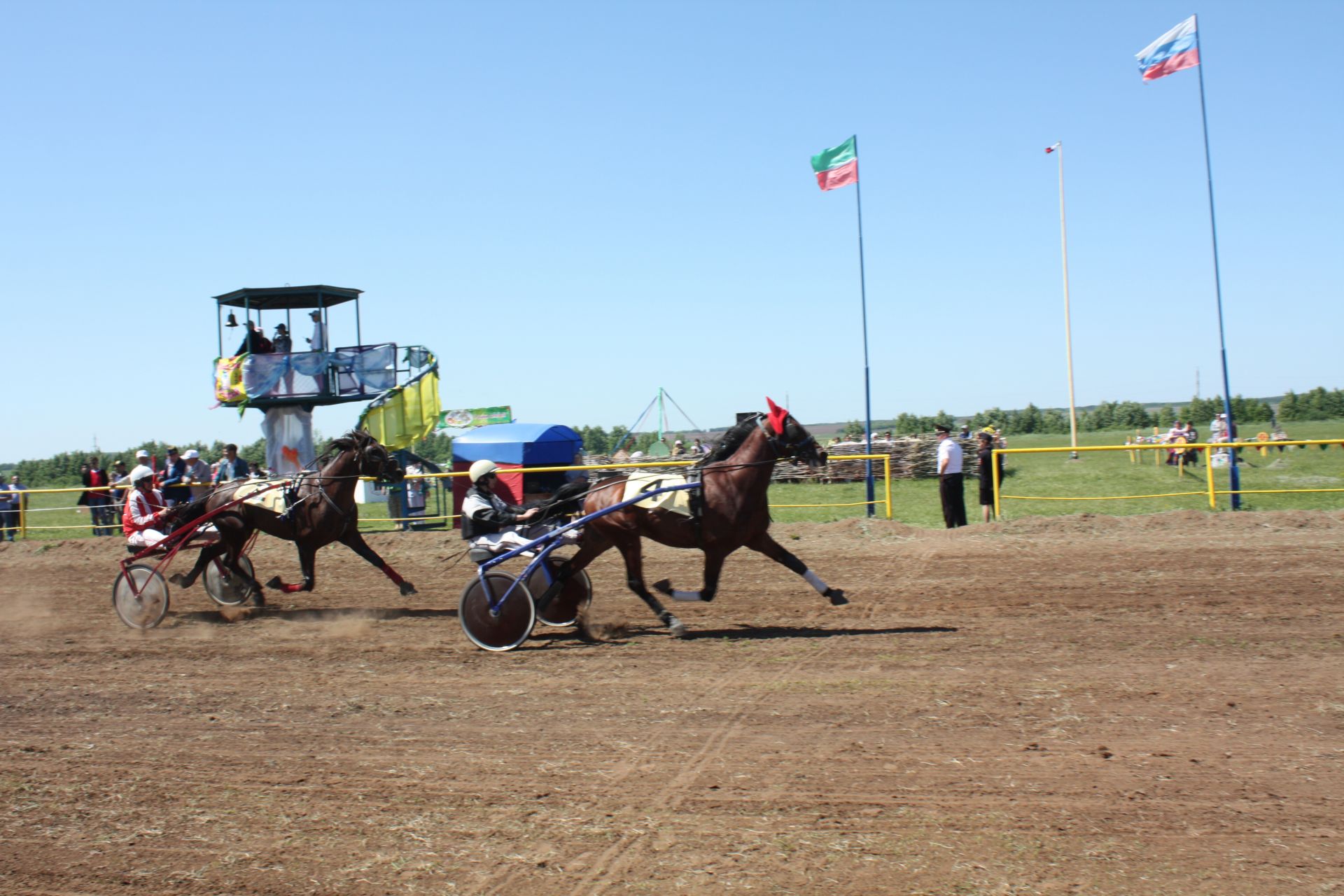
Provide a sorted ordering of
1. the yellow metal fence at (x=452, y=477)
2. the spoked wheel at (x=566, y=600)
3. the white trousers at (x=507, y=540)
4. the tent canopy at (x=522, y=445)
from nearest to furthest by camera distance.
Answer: the white trousers at (x=507, y=540) < the spoked wheel at (x=566, y=600) < the yellow metal fence at (x=452, y=477) < the tent canopy at (x=522, y=445)

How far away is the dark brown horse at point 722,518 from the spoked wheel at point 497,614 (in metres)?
0.70

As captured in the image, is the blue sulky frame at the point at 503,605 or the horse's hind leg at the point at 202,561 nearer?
the blue sulky frame at the point at 503,605

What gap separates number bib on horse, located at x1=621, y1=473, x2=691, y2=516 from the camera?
9664 millimetres

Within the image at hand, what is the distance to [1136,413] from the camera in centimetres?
7000

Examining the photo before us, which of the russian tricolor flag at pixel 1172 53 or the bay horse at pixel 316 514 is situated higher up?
the russian tricolor flag at pixel 1172 53

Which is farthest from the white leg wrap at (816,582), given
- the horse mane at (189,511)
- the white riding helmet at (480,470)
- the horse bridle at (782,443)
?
the horse mane at (189,511)

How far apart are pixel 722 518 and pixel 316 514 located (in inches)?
198

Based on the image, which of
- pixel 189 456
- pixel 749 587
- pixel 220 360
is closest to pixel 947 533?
pixel 749 587

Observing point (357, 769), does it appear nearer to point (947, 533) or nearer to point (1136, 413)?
point (947, 533)

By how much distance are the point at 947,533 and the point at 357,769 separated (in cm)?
1162

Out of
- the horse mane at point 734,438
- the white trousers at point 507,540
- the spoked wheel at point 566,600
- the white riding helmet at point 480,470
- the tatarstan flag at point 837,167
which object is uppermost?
the tatarstan flag at point 837,167

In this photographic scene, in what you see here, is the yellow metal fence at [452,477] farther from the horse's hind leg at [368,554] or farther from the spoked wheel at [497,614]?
the spoked wheel at [497,614]

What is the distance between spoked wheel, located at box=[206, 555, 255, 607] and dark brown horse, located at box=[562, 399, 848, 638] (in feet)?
16.7

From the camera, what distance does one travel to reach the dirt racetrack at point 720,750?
454cm
